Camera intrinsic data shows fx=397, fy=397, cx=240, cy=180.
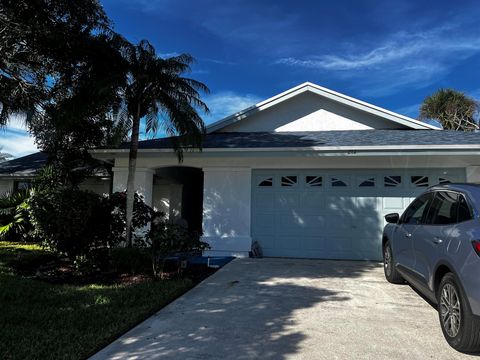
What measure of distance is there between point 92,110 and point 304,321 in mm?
6264

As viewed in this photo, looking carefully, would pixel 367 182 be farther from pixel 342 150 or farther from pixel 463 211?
pixel 463 211

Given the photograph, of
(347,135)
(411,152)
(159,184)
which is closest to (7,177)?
(159,184)

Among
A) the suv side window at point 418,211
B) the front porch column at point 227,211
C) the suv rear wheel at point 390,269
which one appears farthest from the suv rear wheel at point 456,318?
the front porch column at point 227,211

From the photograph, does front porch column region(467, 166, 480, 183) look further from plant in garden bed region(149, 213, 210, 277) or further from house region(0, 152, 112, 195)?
house region(0, 152, 112, 195)

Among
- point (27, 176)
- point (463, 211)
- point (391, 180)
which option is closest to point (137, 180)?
point (27, 176)

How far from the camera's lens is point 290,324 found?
5004 mm

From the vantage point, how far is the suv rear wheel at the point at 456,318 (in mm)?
3826

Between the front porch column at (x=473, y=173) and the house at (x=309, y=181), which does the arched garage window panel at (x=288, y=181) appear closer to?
the house at (x=309, y=181)

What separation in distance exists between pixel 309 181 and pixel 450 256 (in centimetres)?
675

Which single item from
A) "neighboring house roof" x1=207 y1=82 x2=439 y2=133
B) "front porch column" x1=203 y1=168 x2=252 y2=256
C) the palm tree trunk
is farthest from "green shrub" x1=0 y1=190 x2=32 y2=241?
"neighboring house roof" x1=207 y1=82 x2=439 y2=133

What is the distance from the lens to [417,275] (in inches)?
209

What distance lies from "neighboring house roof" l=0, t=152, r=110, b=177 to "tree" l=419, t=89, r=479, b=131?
80.0 ft

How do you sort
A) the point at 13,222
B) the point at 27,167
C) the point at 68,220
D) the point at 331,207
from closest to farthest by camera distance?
the point at 68,220 → the point at 331,207 → the point at 13,222 → the point at 27,167

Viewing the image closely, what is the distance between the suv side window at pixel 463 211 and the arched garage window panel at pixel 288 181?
647 cm
